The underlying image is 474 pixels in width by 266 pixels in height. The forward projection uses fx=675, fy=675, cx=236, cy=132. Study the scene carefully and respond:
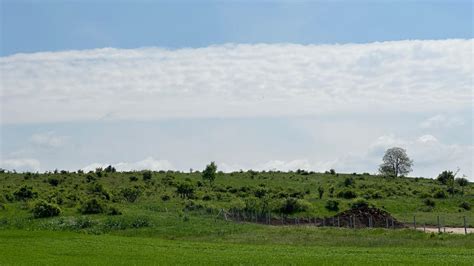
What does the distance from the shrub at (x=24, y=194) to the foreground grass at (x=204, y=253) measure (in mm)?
31685

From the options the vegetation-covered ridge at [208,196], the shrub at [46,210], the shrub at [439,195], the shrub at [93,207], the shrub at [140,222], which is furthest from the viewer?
the shrub at [439,195]

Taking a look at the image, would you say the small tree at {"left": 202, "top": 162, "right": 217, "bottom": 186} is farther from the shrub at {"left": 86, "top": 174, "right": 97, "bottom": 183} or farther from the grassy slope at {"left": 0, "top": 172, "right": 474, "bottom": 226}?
the shrub at {"left": 86, "top": 174, "right": 97, "bottom": 183}

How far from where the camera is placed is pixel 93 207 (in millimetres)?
70188

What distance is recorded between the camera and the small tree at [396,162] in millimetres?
129500

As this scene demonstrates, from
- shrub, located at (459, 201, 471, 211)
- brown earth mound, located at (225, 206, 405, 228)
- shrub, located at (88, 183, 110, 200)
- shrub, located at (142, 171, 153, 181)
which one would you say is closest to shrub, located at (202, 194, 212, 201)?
shrub, located at (88, 183, 110, 200)

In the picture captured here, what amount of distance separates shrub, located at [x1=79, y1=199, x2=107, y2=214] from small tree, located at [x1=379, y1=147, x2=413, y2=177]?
236 feet

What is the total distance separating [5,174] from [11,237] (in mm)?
55727

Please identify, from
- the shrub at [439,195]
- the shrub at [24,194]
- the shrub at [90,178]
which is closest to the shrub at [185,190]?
the shrub at [90,178]

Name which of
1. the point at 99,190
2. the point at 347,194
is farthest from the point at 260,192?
the point at 99,190

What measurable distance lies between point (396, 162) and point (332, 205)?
167ft

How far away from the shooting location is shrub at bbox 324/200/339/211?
270 ft

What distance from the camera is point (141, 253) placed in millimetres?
41500

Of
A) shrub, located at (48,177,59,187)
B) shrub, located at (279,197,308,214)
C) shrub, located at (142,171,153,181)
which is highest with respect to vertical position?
shrub, located at (142,171,153,181)

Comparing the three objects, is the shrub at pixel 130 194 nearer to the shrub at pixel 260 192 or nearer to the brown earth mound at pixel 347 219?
the brown earth mound at pixel 347 219
